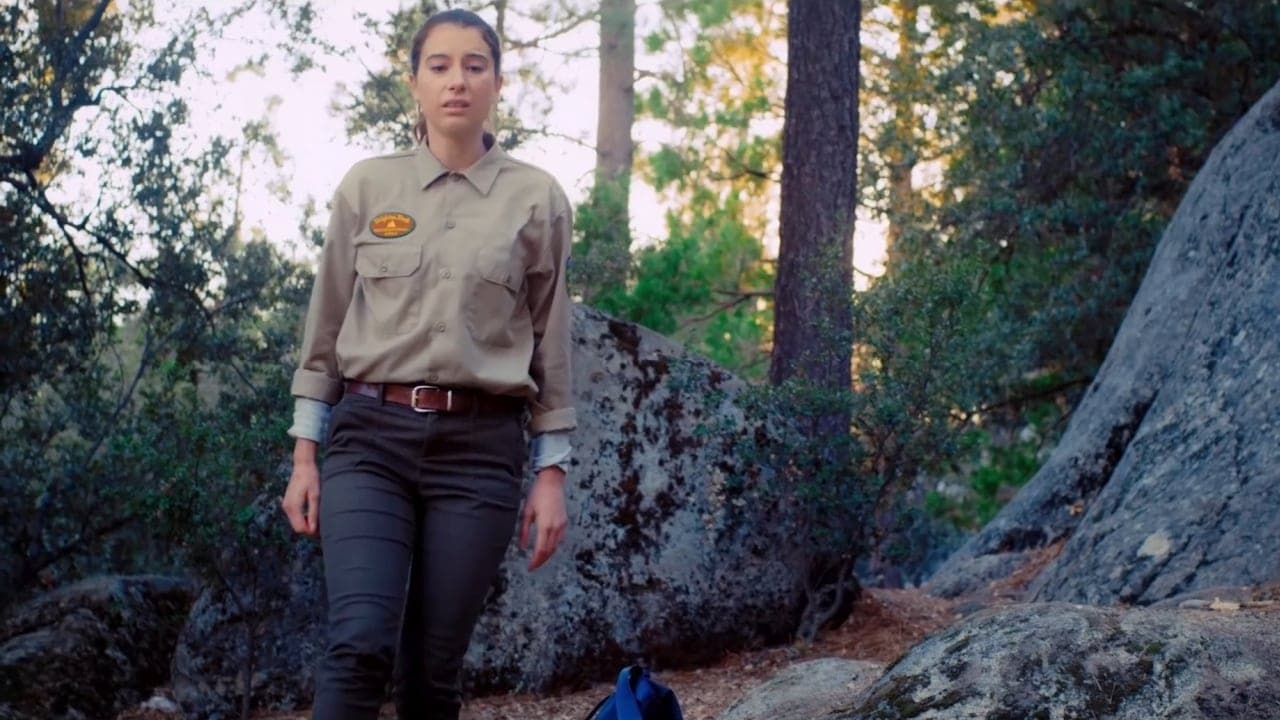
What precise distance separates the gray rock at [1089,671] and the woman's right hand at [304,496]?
140cm

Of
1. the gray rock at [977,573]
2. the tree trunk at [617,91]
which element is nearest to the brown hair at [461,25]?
the gray rock at [977,573]

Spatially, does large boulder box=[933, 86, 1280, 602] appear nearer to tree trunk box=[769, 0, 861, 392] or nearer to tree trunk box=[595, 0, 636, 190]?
tree trunk box=[769, 0, 861, 392]

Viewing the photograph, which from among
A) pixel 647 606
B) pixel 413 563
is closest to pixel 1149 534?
pixel 647 606

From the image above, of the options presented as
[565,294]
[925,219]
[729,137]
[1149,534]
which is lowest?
[1149,534]

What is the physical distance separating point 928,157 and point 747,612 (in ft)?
24.7

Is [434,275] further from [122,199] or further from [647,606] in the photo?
[122,199]

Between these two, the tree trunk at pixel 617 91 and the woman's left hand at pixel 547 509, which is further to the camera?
the tree trunk at pixel 617 91

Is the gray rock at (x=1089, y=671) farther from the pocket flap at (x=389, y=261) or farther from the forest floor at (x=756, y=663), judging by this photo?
the forest floor at (x=756, y=663)

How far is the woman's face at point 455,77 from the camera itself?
3336mm

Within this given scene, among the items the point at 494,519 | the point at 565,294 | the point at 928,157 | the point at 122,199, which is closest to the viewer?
the point at 494,519

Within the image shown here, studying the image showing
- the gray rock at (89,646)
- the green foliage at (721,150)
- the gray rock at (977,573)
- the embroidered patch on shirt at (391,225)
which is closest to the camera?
the embroidered patch on shirt at (391,225)

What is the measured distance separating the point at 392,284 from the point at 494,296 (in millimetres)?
253

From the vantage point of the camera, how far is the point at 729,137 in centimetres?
1487

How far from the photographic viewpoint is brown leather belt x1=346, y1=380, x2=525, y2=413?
124 inches
